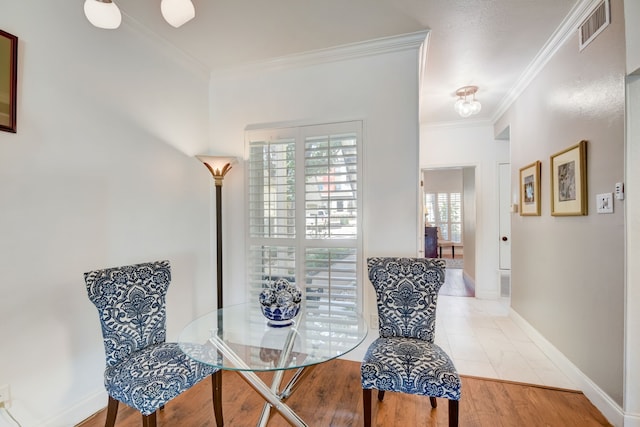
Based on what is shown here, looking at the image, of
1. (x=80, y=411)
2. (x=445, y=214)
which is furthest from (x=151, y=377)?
(x=445, y=214)

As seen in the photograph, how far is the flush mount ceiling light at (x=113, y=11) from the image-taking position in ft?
3.60

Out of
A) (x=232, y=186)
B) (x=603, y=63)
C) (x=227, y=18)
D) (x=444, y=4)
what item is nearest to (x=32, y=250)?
(x=232, y=186)

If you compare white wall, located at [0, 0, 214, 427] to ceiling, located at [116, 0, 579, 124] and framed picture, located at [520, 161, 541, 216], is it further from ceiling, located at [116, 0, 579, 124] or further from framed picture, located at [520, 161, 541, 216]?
framed picture, located at [520, 161, 541, 216]

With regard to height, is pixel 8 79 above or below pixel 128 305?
above

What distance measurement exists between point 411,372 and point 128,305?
1.57 metres

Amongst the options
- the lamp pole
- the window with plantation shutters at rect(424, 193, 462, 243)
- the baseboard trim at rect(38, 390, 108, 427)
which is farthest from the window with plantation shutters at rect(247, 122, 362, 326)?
the window with plantation shutters at rect(424, 193, 462, 243)

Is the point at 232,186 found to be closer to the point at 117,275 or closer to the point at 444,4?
the point at 117,275

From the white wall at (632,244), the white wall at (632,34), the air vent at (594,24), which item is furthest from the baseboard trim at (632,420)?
the air vent at (594,24)

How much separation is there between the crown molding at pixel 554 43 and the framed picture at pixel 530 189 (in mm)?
855

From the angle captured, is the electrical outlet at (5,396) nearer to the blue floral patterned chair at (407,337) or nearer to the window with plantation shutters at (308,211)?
the window with plantation shutters at (308,211)

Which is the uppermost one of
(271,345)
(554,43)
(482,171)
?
(554,43)

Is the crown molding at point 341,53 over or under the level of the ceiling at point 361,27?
under

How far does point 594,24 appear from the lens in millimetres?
1995

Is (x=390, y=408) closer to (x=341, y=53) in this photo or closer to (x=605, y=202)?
(x=605, y=202)
